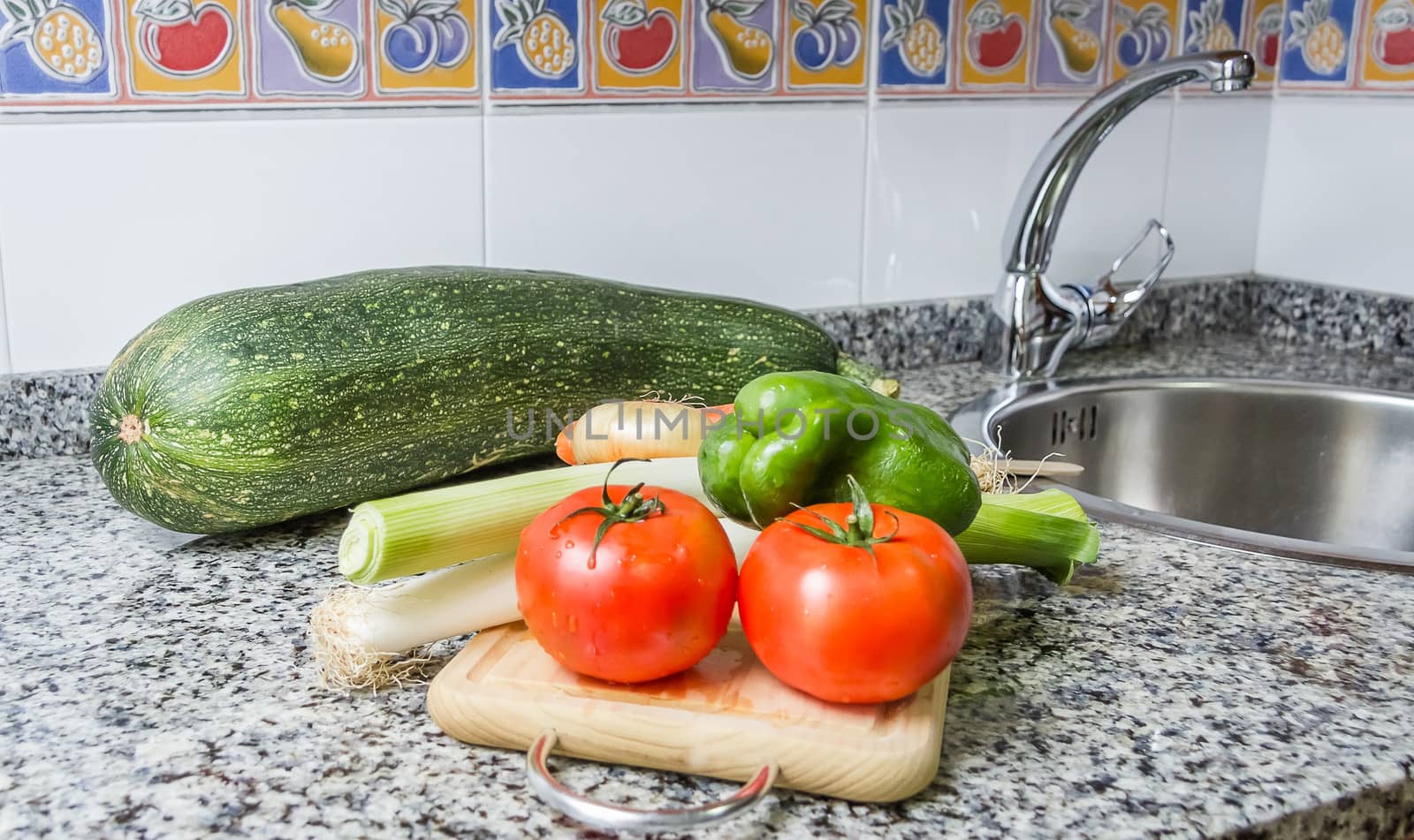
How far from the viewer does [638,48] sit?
1260mm

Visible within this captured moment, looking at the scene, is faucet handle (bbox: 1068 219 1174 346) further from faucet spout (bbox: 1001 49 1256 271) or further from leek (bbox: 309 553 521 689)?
leek (bbox: 309 553 521 689)

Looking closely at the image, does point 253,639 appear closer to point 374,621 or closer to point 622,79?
point 374,621

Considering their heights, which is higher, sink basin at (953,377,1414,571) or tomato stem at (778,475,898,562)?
tomato stem at (778,475,898,562)

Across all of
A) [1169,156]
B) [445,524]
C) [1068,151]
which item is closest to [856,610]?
[445,524]

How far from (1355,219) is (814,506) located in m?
1.26

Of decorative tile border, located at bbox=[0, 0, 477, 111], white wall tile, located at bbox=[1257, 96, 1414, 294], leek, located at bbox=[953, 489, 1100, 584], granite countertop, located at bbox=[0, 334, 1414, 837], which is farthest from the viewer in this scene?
white wall tile, located at bbox=[1257, 96, 1414, 294]

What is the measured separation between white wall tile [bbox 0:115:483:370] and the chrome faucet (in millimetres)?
612

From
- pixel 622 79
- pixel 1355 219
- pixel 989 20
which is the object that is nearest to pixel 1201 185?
pixel 1355 219

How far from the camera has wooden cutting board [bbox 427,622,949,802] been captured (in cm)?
60

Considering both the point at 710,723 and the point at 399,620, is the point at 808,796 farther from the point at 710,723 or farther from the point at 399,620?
the point at 399,620

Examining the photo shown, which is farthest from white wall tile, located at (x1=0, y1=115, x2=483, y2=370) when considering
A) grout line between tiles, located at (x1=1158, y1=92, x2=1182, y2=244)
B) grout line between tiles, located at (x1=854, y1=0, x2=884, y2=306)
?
grout line between tiles, located at (x1=1158, y1=92, x2=1182, y2=244)

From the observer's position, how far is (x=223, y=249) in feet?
3.70

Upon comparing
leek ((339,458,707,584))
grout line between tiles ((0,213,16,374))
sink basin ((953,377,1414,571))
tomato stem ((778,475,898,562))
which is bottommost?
sink basin ((953,377,1414,571))

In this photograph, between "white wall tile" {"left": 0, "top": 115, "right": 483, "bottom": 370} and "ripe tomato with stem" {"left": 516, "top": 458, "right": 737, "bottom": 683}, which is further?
"white wall tile" {"left": 0, "top": 115, "right": 483, "bottom": 370}
